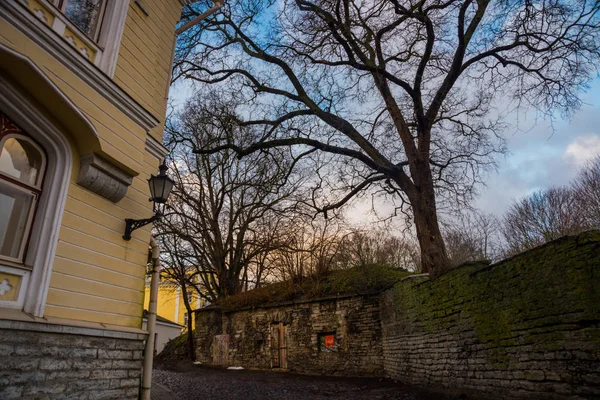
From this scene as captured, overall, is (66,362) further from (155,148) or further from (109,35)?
(109,35)

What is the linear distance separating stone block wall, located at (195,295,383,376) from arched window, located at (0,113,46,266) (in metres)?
11.6

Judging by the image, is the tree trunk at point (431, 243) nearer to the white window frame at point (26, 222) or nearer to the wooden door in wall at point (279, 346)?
the wooden door in wall at point (279, 346)

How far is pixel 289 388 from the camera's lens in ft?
37.2

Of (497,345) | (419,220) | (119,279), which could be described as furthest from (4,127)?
(419,220)

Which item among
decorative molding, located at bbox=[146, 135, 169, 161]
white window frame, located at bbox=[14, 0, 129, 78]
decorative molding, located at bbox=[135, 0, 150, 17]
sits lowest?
decorative molding, located at bbox=[146, 135, 169, 161]

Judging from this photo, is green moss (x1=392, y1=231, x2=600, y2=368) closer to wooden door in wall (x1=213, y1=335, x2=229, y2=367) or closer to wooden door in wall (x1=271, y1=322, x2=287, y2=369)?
wooden door in wall (x1=271, y1=322, x2=287, y2=369)

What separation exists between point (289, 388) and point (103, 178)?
8.78 meters

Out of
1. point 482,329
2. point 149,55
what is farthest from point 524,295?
point 149,55

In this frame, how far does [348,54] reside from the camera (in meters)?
11.8

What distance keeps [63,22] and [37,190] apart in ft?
6.99

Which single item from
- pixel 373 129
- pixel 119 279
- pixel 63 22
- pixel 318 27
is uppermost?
pixel 318 27

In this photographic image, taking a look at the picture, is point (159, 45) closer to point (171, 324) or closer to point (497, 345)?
point (497, 345)

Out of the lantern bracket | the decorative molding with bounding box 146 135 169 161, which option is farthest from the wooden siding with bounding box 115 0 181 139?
the lantern bracket

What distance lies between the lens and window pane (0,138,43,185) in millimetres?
4305
